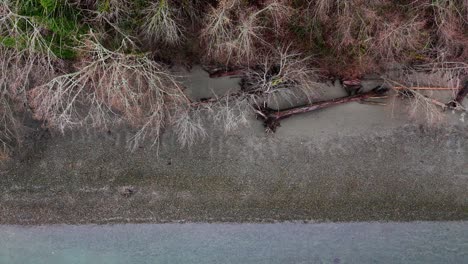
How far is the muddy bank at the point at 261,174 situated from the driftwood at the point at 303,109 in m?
0.11

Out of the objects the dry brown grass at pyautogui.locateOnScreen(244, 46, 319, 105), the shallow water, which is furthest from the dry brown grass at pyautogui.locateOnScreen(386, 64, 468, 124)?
the shallow water

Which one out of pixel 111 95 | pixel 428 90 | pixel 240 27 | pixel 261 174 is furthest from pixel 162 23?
pixel 428 90

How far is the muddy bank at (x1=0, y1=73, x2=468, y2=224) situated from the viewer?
6590 millimetres

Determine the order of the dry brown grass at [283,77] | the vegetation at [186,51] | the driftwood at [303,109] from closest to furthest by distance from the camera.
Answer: the vegetation at [186,51] → the dry brown grass at [283,77] → the driftwood at [303,109]

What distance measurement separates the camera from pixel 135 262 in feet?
21.4

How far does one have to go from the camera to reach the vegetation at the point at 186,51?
19.0 ft

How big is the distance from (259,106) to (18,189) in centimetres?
372

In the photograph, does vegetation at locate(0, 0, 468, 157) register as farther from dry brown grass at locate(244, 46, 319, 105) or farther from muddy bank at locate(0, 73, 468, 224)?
muddy bank at locate(0, 73, 468, 224)

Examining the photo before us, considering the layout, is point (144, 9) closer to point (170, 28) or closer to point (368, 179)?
point (170, 28)

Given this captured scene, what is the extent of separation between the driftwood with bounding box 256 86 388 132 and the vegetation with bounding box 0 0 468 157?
7.0 inches

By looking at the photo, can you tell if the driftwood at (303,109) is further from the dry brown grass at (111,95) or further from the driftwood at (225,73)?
the dry brown grass at (111,95)

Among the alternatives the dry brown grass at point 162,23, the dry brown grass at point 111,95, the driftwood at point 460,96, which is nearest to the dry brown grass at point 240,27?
the dry brown grass at point 162,23

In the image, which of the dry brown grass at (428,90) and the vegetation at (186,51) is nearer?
the vegetation at (186,51)

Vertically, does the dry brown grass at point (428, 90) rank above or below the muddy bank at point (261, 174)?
above
